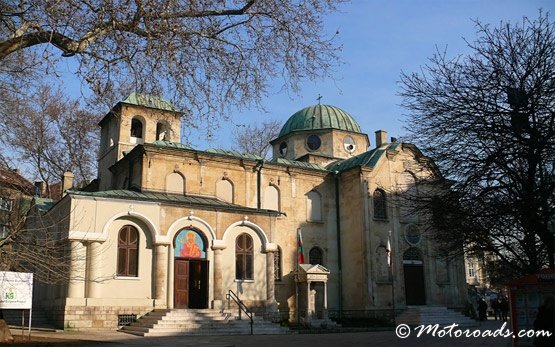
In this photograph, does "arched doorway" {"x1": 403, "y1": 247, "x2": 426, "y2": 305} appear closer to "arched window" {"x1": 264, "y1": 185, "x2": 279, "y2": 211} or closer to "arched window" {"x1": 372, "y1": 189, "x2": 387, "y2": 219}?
"arched window" {"x1": 372, "y1": 189, "x2": 387, "y2": 219}

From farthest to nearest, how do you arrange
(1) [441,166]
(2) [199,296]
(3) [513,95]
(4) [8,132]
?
(2) [199,296] < (4) [8,132] < (1) [441,166] < (3) [513,95]

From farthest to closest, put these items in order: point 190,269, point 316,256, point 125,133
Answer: point 125,133 → point 316,256 → point 190,269

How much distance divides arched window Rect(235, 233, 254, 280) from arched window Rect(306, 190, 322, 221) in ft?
23.9

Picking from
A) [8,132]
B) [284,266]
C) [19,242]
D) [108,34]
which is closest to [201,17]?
[108,34]

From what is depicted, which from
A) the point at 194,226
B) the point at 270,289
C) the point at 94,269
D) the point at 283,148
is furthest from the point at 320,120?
the point at 94,269

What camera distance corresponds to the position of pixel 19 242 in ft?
46.3

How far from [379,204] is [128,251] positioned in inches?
623

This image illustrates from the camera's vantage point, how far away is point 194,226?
81.1ft

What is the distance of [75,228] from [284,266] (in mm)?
12310

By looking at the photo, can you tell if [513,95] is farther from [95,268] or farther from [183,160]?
[183,160]

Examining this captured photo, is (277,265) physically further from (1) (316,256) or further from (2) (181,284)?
(2) (181,284)

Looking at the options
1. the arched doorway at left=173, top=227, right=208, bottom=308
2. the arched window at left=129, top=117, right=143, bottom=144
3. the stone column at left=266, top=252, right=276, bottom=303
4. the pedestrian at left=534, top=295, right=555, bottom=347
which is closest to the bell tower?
the arched window at left=129, top=117, right=143, bottom=144

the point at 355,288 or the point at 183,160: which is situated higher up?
the point at 183,160

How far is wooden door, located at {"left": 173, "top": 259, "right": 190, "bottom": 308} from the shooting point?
24.0 metres
